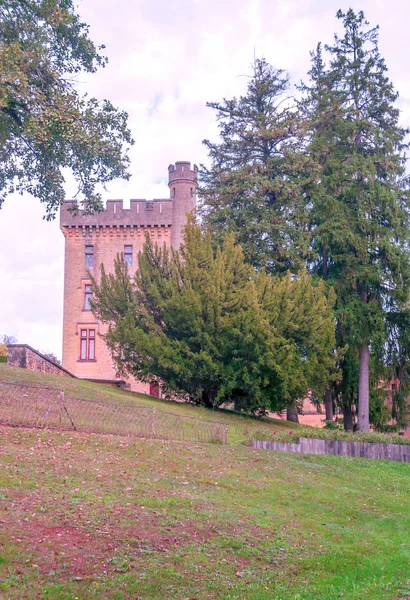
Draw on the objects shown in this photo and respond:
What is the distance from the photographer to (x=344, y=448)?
2056 centimetres

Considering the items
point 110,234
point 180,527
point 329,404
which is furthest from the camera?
point 110,234

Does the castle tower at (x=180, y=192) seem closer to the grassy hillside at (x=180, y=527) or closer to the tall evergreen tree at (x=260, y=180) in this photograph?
the tall evergreen tree at (x=260, y=180)

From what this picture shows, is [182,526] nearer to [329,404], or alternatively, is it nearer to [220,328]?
[220,328]

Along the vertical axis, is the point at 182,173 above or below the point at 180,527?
above

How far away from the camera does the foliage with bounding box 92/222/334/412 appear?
96.4ft

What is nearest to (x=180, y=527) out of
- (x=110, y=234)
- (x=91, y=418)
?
(x=91, y=418)

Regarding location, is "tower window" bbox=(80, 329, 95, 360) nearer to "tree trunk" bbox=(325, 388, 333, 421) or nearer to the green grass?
"tree trunk" bbox=(325, 388, 333, 421)

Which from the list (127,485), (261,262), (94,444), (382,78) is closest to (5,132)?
(94,444)

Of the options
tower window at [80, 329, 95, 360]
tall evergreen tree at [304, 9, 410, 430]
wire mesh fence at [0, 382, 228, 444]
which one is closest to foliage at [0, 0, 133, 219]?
wire mesh fence at [0, 382, 228, 444]

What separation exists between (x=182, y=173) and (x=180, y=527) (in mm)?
41590

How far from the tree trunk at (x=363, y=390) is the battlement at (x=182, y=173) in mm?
21477

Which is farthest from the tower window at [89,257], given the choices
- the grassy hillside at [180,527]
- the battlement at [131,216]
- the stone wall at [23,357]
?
the grassy hillside at [180,527]

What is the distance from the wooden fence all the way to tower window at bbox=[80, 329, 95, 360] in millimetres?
29094

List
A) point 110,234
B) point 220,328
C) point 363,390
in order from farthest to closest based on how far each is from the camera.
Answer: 1. point 110,234
2. point 363,390
3. point 220,328
